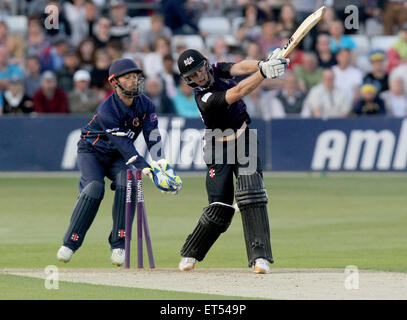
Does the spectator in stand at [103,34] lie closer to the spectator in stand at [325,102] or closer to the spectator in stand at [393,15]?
the spectator in stand at [325,102]

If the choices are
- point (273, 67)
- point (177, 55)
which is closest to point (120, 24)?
point (177, 55)

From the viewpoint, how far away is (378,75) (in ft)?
75.2

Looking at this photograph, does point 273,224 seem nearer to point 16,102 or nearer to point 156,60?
point 156,60

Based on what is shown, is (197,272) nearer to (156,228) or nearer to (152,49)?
(156,228)

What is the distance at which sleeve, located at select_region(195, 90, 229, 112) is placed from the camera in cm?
1048

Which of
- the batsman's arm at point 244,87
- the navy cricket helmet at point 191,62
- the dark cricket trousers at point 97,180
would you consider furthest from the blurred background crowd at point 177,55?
the batsman's arm at point 244,87

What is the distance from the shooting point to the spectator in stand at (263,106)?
22391 mm

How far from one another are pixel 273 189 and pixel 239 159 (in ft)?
29.4

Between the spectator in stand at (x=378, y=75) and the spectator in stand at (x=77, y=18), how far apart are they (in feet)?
19.9

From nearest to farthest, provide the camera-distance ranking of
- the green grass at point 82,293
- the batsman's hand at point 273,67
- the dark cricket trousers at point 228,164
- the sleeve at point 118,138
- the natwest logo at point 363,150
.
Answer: the green grass at point 82,293, the batsman's hand at point 273,67, the dark cricket trousers at point 228,164, the sleeve at point 118,138, the natwest logo at point 363,150

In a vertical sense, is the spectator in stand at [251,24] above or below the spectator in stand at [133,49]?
above

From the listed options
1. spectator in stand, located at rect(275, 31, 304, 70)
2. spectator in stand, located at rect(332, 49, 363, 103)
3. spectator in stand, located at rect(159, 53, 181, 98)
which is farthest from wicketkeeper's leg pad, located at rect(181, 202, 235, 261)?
spectator in stand, located at rect(275, 31, 304, 70)

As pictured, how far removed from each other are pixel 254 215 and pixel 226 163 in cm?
61

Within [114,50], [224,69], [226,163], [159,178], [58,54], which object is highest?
[58,54]
